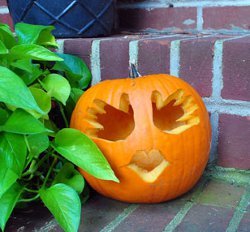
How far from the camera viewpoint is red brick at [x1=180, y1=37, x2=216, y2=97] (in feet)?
3.24

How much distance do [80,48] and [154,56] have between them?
230mm

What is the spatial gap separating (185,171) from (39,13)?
0.65 m

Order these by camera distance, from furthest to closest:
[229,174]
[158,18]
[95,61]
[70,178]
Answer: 1. [158,18]
2. [95,61]
3. [229,174]
4. [70,178]

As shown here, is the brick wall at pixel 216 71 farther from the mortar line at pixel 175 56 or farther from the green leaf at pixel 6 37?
the green leaf at pixel 6 37

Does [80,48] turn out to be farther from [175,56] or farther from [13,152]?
[13,152]

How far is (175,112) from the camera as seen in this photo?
94 cm

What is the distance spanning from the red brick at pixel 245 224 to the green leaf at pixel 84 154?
26cm

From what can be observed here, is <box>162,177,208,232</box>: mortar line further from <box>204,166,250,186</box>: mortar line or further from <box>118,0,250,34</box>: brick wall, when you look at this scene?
<box>118,0,250,34</box>: brick wall

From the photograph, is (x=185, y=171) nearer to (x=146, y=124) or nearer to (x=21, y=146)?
(x=146, y=124)

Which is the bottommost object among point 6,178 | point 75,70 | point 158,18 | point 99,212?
point 99,212

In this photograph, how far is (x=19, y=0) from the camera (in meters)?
1.19

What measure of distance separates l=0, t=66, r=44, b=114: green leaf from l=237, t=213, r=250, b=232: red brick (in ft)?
1.43

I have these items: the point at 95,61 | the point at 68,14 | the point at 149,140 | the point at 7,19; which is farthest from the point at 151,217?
the point at 7,19

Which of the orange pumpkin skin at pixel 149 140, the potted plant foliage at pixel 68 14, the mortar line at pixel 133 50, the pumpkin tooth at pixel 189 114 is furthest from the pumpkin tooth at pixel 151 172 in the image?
the potted plant foliage at pixel 68 14
